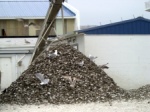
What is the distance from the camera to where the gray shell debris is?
13.3 m

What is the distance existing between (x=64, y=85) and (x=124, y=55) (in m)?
5.13

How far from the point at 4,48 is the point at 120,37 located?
8.01 meters

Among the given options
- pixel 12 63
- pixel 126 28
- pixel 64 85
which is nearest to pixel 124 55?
pixel 126 28

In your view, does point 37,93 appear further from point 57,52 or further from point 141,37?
point 141,37

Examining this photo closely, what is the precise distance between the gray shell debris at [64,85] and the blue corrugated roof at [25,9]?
40.2 feet

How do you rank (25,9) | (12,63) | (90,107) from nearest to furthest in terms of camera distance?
(90,107) < (12,63) < (25,9)

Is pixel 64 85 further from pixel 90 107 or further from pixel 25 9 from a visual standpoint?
pixel 25 9

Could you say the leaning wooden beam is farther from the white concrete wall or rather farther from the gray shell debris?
the white concrete wall

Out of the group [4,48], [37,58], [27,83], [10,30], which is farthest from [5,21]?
[27,83]

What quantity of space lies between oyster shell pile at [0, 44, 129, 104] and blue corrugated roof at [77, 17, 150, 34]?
8.06 ft

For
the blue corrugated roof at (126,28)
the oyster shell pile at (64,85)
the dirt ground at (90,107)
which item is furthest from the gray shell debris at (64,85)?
the blue corrugated roof at (126,28)

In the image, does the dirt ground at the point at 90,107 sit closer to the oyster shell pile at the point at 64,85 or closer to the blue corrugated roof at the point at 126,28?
the oyster shell pile at the point at 64,85

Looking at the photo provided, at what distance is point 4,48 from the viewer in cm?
2161

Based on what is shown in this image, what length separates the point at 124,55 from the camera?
17.8 meters
